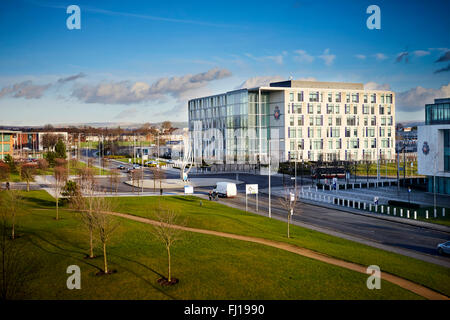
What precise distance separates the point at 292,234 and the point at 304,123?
2955 inches

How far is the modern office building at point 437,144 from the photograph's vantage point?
60.8 m

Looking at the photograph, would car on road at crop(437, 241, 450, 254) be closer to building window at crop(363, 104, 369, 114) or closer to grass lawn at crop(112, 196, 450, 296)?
grass lawn at crop(112, 196, 450, 296)

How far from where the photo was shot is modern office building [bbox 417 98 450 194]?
60.8 meters

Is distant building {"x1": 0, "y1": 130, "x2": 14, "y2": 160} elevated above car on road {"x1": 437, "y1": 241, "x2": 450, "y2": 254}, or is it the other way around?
distant building {"x1": 0, "y1": 130, "x2": 14, "y2": 160}

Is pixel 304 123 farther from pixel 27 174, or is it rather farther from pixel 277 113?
pixel 27 174

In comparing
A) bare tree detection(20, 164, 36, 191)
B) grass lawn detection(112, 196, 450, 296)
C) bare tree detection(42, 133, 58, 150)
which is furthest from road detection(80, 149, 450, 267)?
bare tree detection(42, 133, 58, 150)

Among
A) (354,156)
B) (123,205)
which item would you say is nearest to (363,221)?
(123,205)

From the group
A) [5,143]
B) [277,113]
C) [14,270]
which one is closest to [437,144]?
Result: [277,113]

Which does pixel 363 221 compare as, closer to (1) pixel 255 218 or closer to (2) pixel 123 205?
(1) pixel 255 218

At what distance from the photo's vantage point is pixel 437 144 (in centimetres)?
6159

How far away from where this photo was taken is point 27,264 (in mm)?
24578

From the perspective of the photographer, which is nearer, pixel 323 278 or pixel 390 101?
pixel 323 278

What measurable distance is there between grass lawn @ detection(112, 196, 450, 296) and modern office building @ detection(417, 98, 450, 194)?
32932 millimetres
